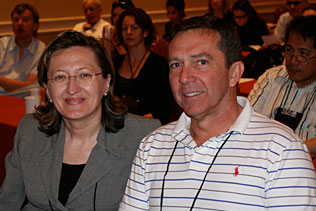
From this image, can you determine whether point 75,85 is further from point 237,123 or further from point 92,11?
point 92,11

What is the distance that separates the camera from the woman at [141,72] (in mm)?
3668

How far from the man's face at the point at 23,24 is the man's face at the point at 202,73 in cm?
332

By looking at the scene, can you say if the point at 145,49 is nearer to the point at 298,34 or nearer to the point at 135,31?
the point at 135,31

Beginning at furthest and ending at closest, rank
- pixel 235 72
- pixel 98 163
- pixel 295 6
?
pixel 295 6
pixel 98 163
pixel 235 72

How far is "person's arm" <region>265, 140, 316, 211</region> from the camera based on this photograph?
51.0 inches

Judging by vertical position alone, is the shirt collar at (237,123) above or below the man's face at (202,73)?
below

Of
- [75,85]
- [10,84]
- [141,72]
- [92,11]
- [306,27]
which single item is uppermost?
[92,11]

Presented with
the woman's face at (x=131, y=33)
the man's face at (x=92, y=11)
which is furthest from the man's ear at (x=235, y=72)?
the man's face at (x=92, y=11)

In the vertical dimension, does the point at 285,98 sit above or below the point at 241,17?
below

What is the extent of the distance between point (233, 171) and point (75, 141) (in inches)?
34.5

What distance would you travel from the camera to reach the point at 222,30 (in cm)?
150

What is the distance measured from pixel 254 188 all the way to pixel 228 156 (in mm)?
141

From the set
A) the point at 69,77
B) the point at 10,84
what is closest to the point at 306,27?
the point at 69,77

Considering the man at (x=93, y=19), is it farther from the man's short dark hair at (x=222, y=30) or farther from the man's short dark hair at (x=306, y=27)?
the man's short dark hair at (x=222, y=30)
